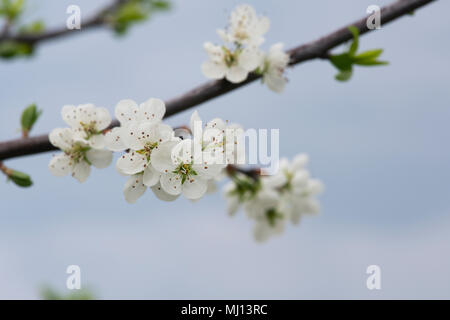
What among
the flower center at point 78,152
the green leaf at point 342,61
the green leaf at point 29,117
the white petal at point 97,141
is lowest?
the flower center at point 78,152

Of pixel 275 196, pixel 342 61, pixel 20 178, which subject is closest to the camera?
pixel 20 178

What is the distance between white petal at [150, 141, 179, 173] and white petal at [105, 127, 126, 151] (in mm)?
151

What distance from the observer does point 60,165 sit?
1828mm

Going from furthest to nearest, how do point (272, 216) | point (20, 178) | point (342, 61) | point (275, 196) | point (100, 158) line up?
point (272, 216) < point (275, 196) < point (342, 61) < point (20, 178) < point (100, 158)

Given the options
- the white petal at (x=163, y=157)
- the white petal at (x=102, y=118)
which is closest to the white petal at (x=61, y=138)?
the white petal at (x=102, y=118)

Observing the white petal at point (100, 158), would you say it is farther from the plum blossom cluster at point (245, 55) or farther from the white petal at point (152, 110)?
the plum blossom cluster at point (245, 55)

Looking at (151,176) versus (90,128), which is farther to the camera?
(90,128)

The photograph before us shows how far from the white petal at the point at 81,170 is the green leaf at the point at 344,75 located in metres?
1.03

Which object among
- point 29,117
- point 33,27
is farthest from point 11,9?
point 29,117

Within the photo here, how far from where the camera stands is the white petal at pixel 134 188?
162 cm

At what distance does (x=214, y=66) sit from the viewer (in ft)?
6.39

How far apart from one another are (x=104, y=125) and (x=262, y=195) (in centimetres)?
132

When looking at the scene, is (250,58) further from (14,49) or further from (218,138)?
(14,49)

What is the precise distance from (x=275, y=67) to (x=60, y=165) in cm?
91
